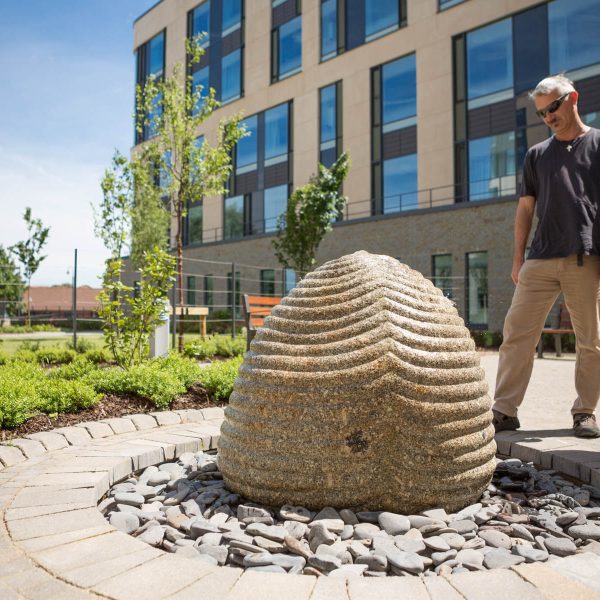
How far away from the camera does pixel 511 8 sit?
17781 mm

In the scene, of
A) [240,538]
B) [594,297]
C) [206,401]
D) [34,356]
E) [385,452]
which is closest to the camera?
[240,538]

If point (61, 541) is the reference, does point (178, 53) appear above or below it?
above

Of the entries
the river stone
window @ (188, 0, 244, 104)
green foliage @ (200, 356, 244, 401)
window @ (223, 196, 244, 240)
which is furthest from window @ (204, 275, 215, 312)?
the river stone

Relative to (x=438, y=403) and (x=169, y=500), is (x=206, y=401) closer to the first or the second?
(x=169, y=500)

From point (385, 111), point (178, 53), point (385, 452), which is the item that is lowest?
point (385, 452)

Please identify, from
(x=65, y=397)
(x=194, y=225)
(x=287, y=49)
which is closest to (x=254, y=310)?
(x=65, y=397)

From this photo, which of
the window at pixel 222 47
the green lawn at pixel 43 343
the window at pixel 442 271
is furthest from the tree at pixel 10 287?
the window at pixel 442 271

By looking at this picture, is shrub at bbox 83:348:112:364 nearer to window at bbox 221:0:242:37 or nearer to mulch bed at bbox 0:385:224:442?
mulch bed at bbox 0:385:224:442

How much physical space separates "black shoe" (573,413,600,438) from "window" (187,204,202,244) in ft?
91.0

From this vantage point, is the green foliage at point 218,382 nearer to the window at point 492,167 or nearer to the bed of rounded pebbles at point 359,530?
the bed of rounded pebbles at point 359,530

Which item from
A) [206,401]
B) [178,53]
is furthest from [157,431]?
[178,53]

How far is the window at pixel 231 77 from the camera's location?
2848 centimetres

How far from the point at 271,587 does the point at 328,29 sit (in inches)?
1010

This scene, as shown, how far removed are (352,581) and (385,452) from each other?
794mm
